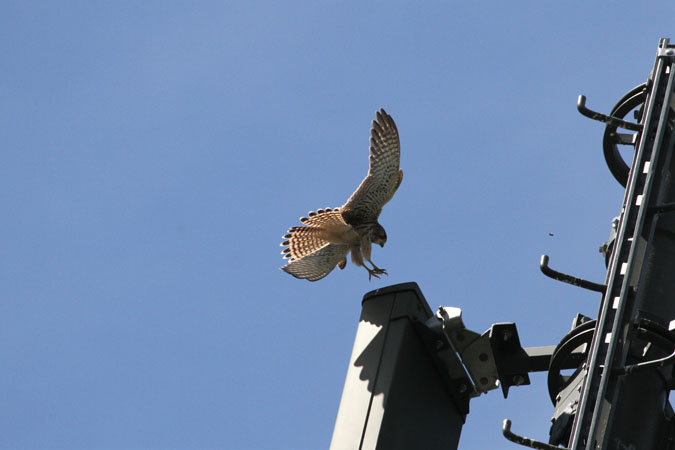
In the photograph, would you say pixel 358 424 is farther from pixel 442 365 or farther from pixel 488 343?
pixel 488 343

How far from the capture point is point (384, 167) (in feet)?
22.2

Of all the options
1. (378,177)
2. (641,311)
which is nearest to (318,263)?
(378,177)

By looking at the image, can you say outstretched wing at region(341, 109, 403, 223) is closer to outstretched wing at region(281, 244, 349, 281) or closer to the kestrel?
the kestrel

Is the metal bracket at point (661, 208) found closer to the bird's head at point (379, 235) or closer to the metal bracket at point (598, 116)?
the metal bracket at point (598, 116)

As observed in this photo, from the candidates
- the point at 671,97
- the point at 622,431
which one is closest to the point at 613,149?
the point at 671,97

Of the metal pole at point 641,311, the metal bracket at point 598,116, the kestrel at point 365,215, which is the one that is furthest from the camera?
the kestrel at point 365,215

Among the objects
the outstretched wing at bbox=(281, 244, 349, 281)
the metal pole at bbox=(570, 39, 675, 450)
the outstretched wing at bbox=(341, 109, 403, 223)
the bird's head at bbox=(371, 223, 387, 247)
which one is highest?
the outstretched wing at bbox=(341, 109, 403, 223)

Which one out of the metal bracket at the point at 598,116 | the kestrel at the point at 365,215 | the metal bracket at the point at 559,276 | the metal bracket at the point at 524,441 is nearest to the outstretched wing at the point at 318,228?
the kestrel at the point at 365,215

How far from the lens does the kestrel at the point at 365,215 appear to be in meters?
6.61

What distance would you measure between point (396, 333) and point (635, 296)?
727 millimetres

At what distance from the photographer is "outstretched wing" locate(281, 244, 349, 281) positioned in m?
5.76

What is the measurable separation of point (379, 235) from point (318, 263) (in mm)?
680

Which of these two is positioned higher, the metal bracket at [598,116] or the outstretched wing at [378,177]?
the outstretched wing at [378,177]

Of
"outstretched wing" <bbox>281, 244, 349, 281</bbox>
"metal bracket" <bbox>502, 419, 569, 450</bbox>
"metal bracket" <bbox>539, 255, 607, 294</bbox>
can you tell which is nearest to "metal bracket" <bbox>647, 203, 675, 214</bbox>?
"metal bracket" <bbox>539, 255, 607, 294</bbox>
